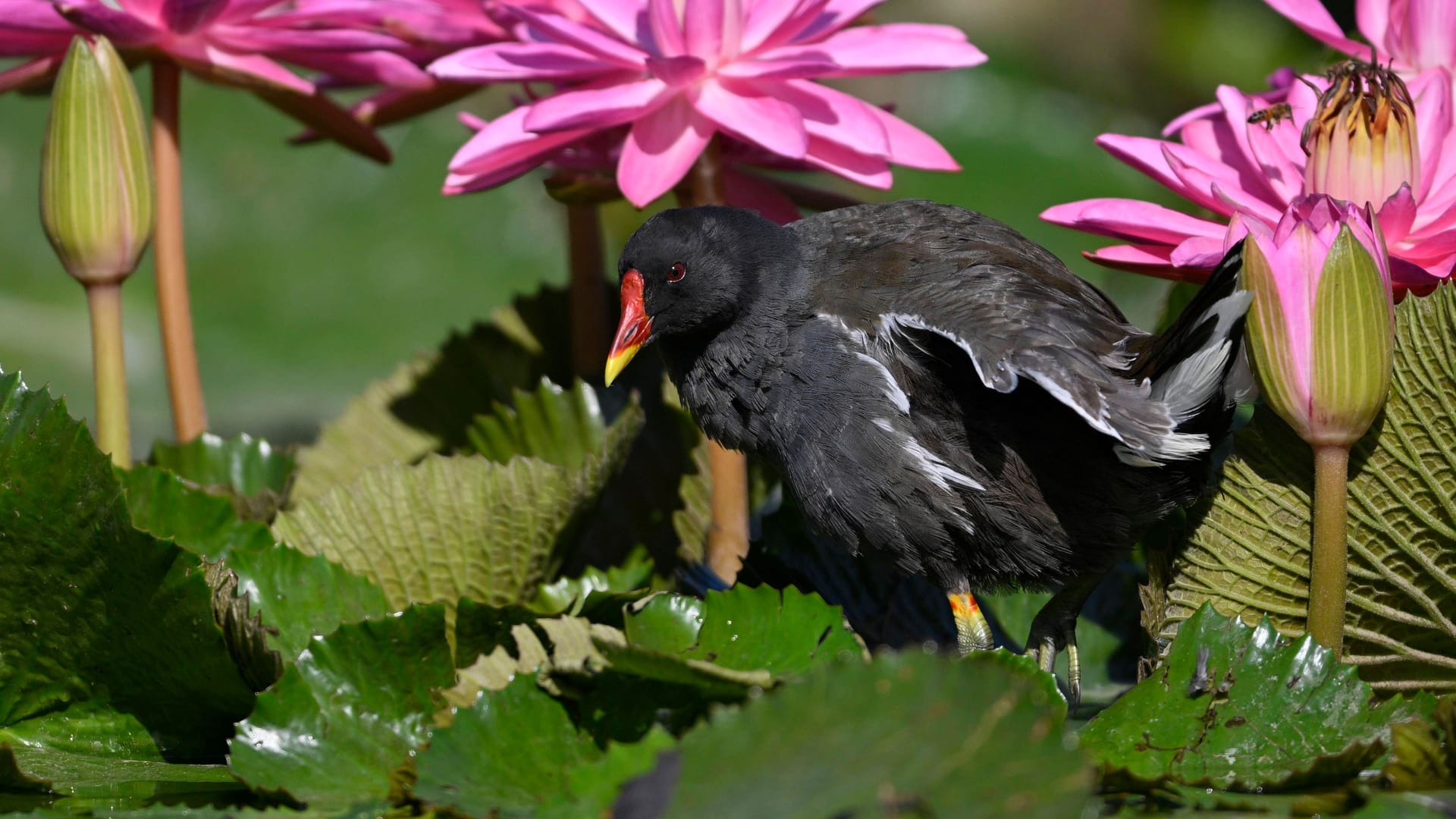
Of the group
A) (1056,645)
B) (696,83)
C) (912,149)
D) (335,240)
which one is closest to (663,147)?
(696,83)

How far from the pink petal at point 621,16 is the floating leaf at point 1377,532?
398mm

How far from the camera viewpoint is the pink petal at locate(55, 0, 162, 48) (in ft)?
2.37

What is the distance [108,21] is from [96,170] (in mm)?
92

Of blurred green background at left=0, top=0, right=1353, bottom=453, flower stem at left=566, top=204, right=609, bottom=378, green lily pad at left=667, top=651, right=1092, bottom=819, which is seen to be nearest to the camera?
green lily pad at left=667, top=651, right=1092, bottom=819

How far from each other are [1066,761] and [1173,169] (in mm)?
324

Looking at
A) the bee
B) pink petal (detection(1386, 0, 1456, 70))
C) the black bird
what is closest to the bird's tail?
the black bird

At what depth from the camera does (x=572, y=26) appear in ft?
2.30

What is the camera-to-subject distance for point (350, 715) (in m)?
0.56

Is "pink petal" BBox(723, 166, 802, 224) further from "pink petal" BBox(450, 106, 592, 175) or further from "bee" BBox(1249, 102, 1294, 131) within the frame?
"bee" BBox(1249, 102, 1294, 131)

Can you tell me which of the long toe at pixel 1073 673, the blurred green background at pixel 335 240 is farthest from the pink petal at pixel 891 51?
the blurred green background at pixel 335 240

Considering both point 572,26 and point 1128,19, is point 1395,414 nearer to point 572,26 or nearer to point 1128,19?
point 572,26

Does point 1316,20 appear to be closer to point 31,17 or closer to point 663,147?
point 663,147

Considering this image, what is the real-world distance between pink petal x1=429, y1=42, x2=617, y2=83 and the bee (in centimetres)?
32

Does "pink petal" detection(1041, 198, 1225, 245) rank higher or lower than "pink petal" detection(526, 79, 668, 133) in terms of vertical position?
lower
